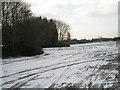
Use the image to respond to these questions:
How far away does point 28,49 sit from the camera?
33281 millimetres

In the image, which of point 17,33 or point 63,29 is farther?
point 63,29

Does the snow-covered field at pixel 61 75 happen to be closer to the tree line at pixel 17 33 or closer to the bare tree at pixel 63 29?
the tree line at pixel 17 33

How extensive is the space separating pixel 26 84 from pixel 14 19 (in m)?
26.2

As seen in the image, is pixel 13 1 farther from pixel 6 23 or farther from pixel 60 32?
pixel 60 32

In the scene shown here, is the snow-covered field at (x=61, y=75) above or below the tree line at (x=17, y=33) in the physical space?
below

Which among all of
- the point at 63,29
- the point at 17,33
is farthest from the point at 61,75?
the point at 63,29

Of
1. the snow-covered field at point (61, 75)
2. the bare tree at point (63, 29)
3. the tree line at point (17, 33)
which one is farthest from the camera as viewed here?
the bare tree at point (63, 29)

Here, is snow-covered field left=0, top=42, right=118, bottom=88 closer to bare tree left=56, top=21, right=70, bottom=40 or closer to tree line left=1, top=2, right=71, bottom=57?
tree line left=1, top=2, right=71, bottom=57

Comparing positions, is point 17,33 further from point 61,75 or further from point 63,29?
point 63,29

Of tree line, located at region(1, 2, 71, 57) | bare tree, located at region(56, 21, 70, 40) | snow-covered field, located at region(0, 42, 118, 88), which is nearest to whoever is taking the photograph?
snow-covered field, located at region(0, 42, 118, 88)

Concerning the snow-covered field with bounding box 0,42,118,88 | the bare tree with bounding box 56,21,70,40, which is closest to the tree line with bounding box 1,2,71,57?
the snow-covered field with bounding box 0,42,118,88

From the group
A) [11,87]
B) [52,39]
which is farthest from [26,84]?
[52,39]

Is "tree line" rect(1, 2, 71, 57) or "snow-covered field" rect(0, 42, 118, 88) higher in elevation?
"tree line" rect(1, 2, 71, 57)

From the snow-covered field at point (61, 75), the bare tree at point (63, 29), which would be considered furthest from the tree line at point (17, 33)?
the bare tree at point (63, 29)
